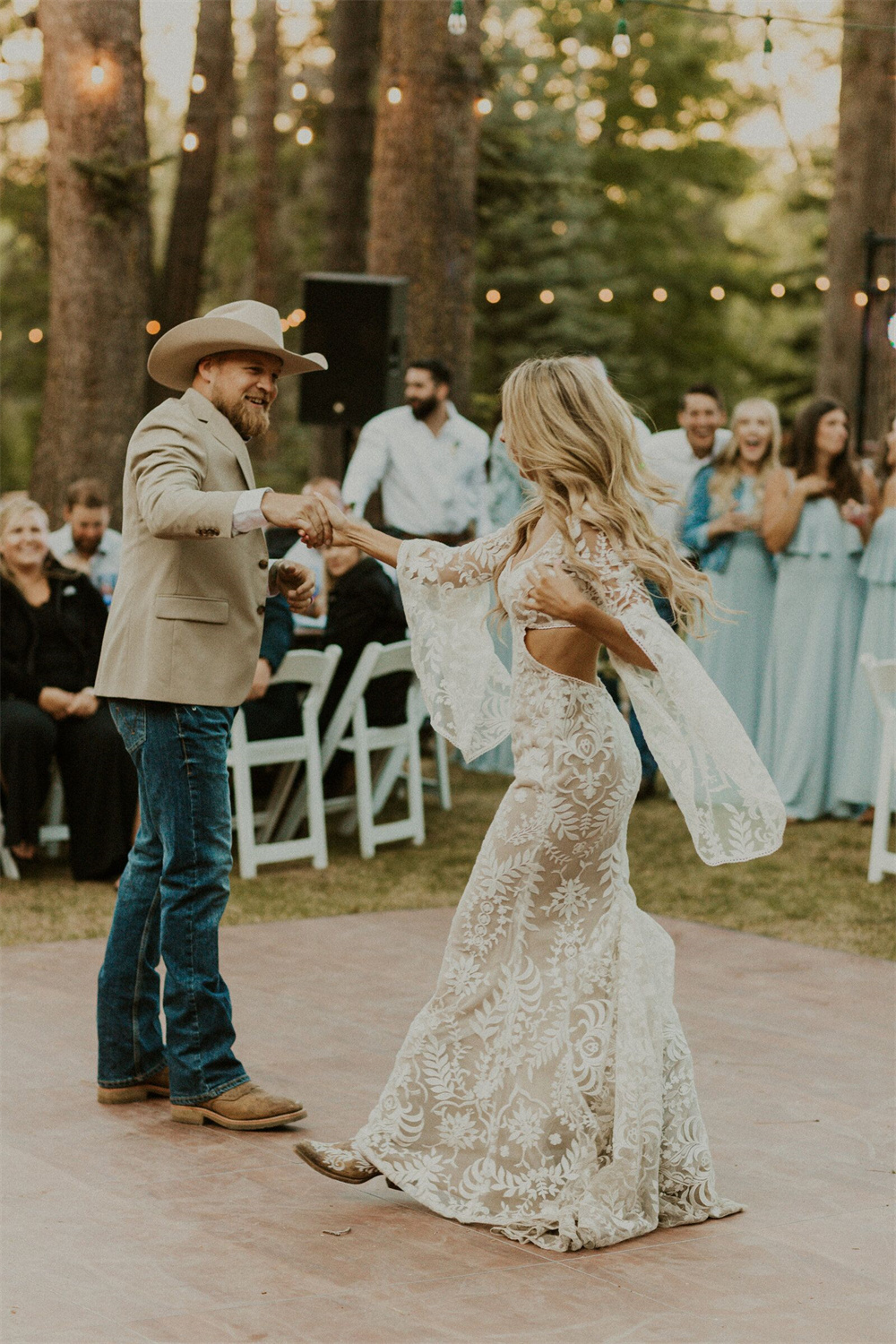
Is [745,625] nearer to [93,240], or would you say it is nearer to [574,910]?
[93,240]

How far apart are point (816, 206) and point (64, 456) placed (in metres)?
16.4

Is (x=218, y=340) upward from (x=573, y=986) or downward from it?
upward

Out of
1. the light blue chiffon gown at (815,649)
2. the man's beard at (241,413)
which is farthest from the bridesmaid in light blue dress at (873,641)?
the man's beard at (241,413)

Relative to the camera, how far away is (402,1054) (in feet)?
12.2

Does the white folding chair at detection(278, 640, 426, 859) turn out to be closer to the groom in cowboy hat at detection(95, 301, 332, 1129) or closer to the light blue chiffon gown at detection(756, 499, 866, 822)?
the light blue chiffon gown at detection(756, 499, 866, 822)

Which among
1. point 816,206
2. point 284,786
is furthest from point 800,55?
point 284,786

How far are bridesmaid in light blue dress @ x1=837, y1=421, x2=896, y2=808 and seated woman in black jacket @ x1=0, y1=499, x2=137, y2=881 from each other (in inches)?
153

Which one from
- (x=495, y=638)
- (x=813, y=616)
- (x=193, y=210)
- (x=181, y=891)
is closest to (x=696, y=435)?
(x=813, y=616)

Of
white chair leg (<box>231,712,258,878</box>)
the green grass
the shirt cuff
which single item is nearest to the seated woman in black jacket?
the green grass

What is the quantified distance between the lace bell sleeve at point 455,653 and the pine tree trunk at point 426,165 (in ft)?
25.0

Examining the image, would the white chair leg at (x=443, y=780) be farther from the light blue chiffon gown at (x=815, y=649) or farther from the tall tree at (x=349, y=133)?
the tall tree at (x=349, y=133)

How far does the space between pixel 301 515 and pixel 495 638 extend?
339 cm

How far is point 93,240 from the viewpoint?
34.4 feet

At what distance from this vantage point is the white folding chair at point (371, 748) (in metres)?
7.97
